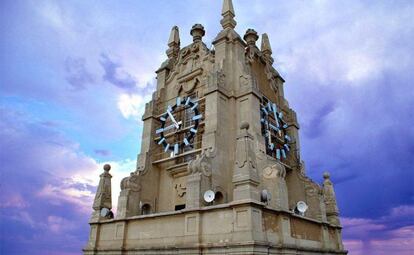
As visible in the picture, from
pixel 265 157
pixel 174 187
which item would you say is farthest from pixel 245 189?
pixel 174 187

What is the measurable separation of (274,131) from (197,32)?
11.8 m

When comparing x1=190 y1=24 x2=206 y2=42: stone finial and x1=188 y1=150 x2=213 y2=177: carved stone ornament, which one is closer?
x1=188 y1=150 x2=213 y2=177: carved stone ornament

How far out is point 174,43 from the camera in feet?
110

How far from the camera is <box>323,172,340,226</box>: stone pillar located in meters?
25.2

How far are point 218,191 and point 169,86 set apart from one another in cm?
1298

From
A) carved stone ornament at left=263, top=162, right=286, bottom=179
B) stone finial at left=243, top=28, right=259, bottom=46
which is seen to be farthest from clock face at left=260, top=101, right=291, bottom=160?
stone finial at left=243, top=28, right=259, bottom=46

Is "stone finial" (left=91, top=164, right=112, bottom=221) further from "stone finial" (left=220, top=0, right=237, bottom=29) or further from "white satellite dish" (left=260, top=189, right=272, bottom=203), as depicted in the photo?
"stone finial" (left=220, top=0, right=237, bottom=29)

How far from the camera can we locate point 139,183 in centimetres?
2475

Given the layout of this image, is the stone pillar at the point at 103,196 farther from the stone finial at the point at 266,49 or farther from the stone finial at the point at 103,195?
the stone finial at the point at 266,49

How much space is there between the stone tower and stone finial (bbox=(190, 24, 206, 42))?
101 mm

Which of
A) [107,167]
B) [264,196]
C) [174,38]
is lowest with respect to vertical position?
[264,196]

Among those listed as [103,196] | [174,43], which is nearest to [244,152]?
[103,196]

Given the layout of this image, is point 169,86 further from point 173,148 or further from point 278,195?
point 278,195

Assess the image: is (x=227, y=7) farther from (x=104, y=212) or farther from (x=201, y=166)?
(x=104, y=212)
